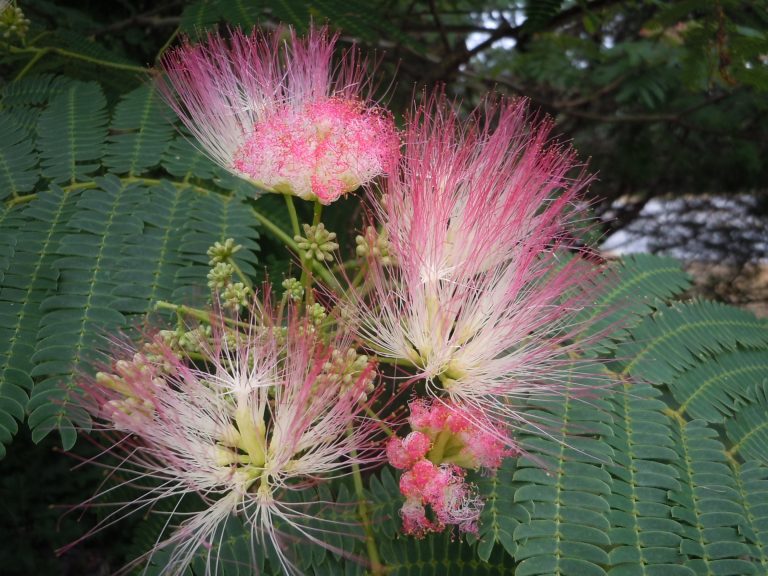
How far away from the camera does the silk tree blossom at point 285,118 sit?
195cm

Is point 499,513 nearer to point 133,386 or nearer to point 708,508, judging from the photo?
point 708,508

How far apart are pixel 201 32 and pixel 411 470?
194cm

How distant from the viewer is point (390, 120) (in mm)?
2057

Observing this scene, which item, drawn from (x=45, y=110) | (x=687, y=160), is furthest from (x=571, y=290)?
(x=687, y=160)

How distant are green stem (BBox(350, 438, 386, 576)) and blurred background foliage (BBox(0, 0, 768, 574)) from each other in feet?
3.52

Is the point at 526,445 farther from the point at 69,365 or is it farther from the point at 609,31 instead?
the point at 609,31

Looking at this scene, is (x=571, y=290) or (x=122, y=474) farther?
(x=122, y=474)

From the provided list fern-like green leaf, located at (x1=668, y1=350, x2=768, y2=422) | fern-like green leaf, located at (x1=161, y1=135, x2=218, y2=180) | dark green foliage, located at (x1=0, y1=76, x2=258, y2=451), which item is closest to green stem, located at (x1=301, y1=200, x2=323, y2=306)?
dark green foliage, located at (x1=0, y1=76, x2=258, y2=451)

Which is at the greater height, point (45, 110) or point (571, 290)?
point (571, 290)

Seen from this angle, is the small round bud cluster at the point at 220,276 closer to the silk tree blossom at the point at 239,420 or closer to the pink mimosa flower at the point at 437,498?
the silk tree blossom at the point at 239,420

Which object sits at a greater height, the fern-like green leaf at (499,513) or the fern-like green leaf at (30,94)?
the fern-like green leaf at (30,94)

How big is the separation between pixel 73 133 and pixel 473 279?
1.68 m

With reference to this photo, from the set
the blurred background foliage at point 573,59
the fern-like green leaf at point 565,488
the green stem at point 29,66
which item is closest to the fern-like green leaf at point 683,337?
the fern-like green leaf at point 565,488

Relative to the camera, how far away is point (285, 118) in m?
2.04
